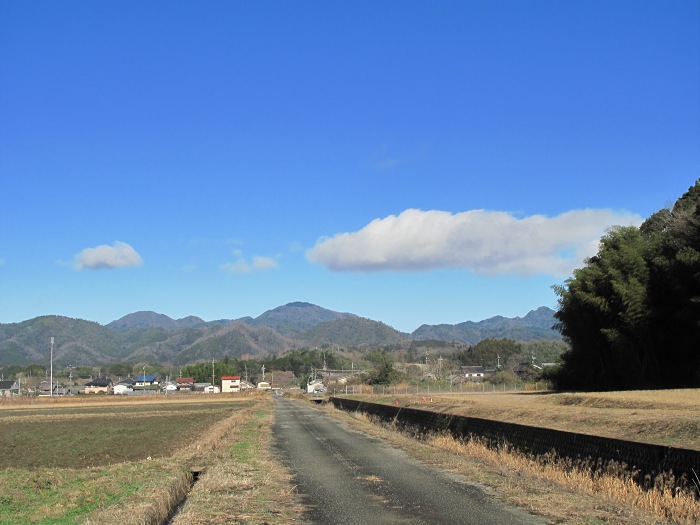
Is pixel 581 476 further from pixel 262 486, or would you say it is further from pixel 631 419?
pixel 631 419

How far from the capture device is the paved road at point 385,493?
8.65m

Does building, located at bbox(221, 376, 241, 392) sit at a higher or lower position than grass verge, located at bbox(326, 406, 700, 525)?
lower

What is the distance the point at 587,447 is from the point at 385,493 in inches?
172

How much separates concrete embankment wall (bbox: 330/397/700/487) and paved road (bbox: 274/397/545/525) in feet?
8.56

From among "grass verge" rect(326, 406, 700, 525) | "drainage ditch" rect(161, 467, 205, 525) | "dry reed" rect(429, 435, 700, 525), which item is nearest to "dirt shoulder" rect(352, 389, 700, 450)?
"dry reed" rect(429, 435, 700, 525)

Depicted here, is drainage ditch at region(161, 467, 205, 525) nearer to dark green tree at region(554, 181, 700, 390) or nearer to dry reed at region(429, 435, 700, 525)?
dry reed at region(429, 435, 700, 525)

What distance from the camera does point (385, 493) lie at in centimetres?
1064

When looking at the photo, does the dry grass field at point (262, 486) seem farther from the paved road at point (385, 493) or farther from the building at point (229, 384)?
the building at point (229, 384)

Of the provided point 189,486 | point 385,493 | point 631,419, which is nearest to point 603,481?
point 385,493

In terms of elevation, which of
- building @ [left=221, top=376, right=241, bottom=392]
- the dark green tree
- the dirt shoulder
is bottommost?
building @ [left=221, top=376, right=241, bottom=392]

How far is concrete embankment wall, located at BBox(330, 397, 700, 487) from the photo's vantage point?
31.8 ft

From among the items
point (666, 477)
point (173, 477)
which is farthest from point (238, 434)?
point (666, 477)

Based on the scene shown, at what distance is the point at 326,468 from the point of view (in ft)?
46.6

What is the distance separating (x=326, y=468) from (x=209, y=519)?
234 inches
